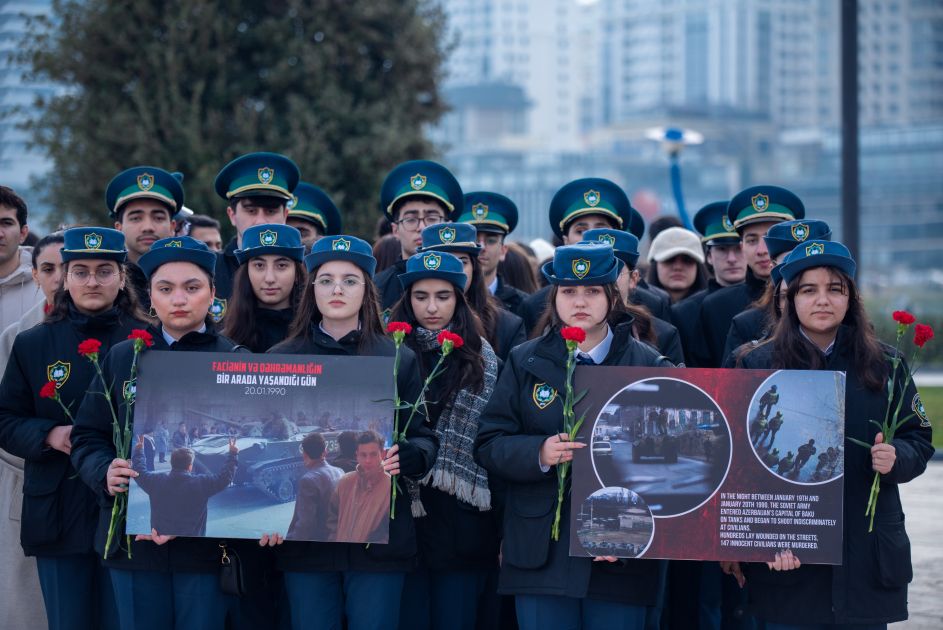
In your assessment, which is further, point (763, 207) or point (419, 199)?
point (419, 199)

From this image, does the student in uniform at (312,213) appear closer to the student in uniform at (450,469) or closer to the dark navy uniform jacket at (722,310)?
the student in uniform at (450,469)

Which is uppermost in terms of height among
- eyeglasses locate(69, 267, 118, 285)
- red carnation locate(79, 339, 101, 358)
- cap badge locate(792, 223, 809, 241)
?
cap badge locate(792, 223, 809, 241)

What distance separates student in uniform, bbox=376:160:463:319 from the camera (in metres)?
7.67

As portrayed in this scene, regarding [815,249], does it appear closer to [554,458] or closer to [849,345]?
[849,345]

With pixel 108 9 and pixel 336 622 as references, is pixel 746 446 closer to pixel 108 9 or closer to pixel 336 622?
pixel 336 622

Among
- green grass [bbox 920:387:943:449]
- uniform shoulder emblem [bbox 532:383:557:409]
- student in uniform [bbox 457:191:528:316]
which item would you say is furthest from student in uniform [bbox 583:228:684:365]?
green grass [bbox 920:387:943:449]

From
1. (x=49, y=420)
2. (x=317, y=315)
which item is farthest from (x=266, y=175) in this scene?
(x=49, y=420)

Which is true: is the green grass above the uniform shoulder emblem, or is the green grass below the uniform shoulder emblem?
above

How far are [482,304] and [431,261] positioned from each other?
0.61 m

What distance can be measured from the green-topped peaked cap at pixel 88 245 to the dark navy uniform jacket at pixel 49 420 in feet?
0.92

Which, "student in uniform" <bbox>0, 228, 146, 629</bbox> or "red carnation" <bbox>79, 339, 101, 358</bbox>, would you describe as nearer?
"red carnation" <bbox>79, 339, 101, 358</bbox>

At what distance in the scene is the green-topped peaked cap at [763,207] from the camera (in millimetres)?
7465

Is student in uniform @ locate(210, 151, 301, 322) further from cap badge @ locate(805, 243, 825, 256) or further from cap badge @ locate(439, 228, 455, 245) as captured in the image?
cap badge @ locate(805, 243, 825, 256)

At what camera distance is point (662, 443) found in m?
5.22
